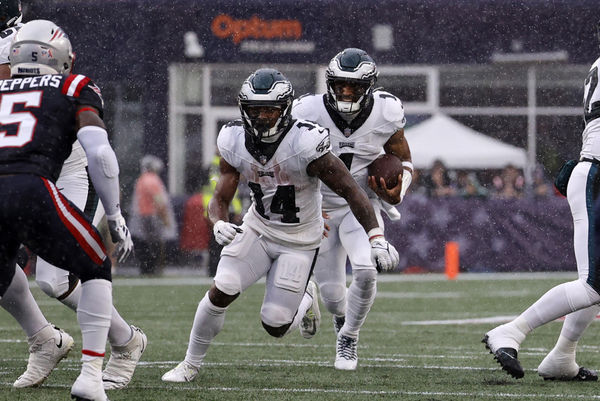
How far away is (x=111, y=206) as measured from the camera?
16.2 ft

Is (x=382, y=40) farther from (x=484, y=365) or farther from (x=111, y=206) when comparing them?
(x=111, y=206)

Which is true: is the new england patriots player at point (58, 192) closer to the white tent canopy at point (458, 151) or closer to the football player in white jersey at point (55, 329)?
the football player in white jersey at point (55, 329)

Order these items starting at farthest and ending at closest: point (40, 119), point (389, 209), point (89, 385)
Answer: point (389, 209) → point (40, 119) → point (89, 385)

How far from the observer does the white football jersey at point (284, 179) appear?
228 inches

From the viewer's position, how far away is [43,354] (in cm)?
574

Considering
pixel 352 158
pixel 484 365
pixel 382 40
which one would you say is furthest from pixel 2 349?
pixel 382 40

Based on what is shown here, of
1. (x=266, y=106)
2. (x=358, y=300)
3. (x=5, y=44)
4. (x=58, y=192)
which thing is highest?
(x=5, y=44)

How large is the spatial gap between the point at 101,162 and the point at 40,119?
1.01ft

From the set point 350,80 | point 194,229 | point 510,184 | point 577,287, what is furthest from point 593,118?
point 194,229

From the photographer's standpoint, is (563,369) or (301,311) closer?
(563,369)

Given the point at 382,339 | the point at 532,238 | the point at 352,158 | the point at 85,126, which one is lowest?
the point at 532,238

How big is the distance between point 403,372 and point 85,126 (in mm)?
2379

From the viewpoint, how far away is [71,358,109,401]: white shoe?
475 cm

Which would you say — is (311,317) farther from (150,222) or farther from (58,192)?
(150,222)
